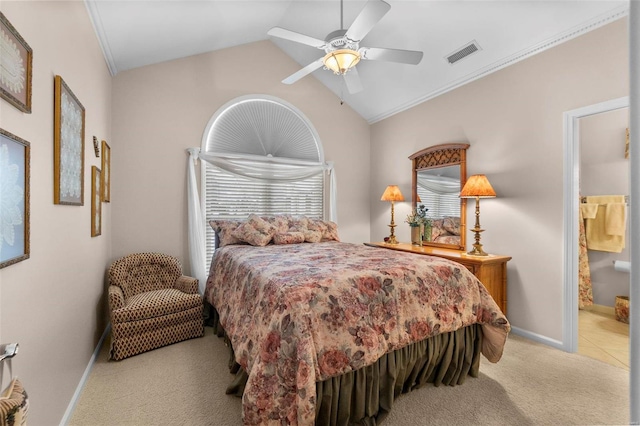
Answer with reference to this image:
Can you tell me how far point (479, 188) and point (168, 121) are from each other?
363cm

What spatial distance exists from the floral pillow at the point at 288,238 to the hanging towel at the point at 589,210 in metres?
3.59

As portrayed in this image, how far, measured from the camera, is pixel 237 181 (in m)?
4.19

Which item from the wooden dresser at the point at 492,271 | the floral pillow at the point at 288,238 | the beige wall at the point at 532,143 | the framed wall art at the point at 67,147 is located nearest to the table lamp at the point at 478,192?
the wooden dresser at the point at 492,271

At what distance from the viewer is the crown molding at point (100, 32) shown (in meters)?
2.25

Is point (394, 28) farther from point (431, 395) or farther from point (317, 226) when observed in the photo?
point (431, 395)

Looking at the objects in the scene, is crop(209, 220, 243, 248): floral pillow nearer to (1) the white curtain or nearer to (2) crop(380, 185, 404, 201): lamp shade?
(1) the white curtain

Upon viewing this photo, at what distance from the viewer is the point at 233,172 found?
4.12 metres

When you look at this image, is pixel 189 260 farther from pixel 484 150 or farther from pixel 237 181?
pixel 484 150

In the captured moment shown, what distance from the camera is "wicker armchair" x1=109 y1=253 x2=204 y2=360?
8.53ft

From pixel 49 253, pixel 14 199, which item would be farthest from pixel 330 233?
pixel 14 199

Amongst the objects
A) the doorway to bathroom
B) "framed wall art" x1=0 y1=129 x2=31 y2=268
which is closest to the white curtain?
"framed wall art" x1=0 y1=129 x2=31 y2=268

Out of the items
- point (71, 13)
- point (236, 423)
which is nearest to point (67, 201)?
point (71, 13)

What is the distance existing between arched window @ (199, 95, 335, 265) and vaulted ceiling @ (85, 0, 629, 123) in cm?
87

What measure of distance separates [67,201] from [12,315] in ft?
→ 2.65
